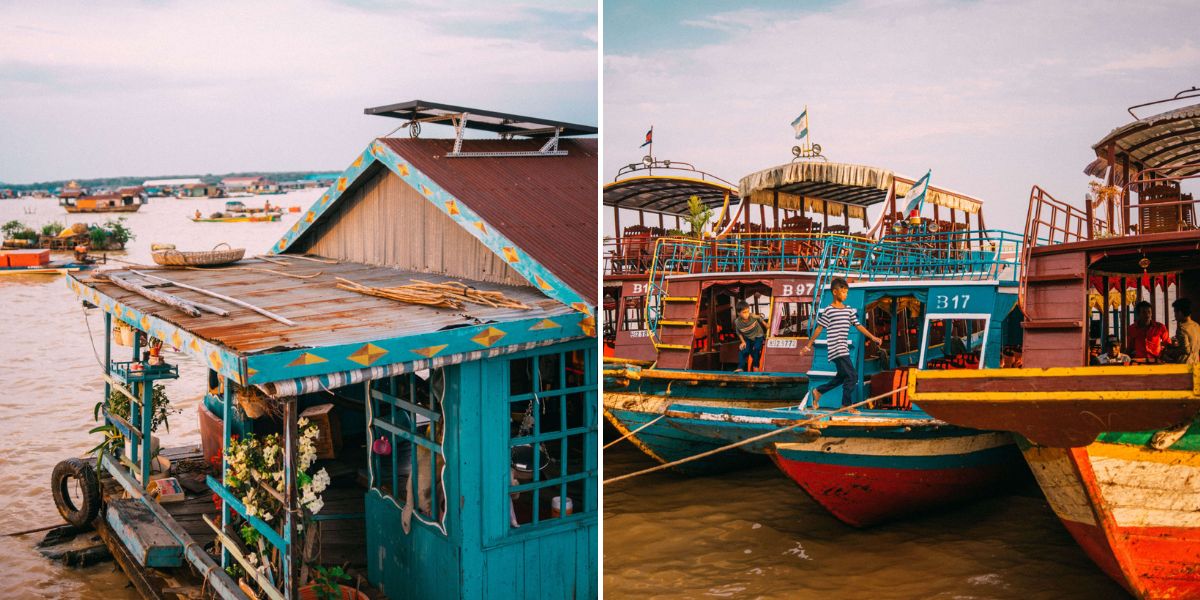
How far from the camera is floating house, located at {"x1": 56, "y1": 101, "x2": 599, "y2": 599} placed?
4961 millimetres

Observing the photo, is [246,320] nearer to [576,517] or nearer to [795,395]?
[576,517]

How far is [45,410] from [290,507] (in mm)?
13371

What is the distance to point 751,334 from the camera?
9.38 metres

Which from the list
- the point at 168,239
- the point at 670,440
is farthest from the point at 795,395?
the point at 168,239

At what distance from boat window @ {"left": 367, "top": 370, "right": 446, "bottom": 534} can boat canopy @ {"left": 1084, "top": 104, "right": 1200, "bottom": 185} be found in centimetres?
490

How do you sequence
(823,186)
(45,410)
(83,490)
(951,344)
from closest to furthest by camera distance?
(83,490) → (951,344) → (823,186) → (45,410)

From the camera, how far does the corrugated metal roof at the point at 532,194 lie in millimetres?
6129

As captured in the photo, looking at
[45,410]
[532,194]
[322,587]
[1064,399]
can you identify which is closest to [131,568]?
[322,587]

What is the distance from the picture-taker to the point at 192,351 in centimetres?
502

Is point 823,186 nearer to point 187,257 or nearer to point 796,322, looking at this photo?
point 796,322

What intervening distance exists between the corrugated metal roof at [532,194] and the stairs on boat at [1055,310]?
2.85 metres

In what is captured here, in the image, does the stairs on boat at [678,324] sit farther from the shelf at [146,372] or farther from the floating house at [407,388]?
the shelf at [146,372]

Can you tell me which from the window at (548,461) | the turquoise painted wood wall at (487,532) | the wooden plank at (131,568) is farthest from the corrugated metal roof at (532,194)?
the wooden plank at (131,568)

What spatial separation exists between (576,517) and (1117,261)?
4521 millimetres
